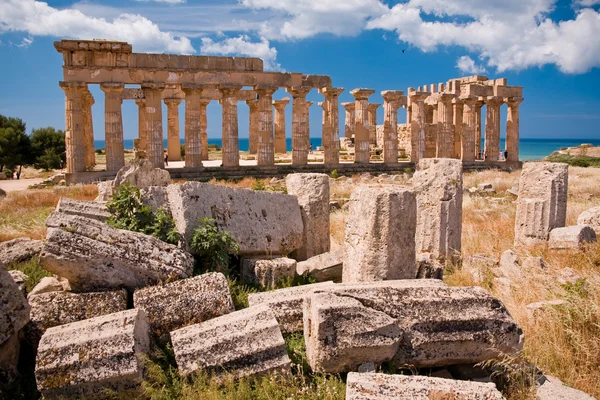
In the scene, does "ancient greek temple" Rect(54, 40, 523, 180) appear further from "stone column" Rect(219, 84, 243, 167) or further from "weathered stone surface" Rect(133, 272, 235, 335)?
"weathered stone surface" Rect(133, 272, 235, 335)

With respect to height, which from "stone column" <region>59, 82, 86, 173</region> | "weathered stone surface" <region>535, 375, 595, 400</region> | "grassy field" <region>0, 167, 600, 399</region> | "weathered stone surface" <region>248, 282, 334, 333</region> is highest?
"stone column" <region>59, 82, 86, 173</region>

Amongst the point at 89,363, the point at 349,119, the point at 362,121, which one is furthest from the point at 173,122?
the point at 89,363

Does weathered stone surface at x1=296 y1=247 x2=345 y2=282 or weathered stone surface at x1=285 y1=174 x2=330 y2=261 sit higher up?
weathered stone surface at x1=285 y1=174 x2=330 y2=261

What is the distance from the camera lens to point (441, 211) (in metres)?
9.02

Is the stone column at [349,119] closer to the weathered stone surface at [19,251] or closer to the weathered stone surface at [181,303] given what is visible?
the weathered stone surface at [19,251]

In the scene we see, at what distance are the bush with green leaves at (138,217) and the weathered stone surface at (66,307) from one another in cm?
138

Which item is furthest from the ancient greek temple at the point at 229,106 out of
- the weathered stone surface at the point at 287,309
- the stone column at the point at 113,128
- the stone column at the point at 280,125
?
the weathered stone surface at the point at 287,309

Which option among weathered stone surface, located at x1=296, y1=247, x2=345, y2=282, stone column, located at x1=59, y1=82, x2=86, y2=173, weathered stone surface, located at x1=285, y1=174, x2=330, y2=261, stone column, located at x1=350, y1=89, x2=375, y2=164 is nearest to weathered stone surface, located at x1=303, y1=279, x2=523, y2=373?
weathered stone surface, located at x1=296, y1=247, x2=345, y2=282

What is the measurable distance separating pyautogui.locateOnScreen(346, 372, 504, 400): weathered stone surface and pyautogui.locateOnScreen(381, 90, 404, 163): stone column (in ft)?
83.8

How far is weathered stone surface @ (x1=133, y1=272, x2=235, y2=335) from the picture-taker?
5.37 m

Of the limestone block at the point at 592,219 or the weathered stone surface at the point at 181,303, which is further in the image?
the limestone block at the point at 592,219

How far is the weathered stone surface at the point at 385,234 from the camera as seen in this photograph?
6.48 m

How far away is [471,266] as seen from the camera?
28.9 feet

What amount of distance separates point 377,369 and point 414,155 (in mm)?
26573
